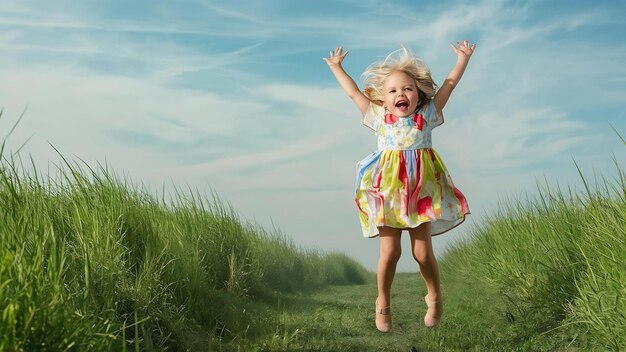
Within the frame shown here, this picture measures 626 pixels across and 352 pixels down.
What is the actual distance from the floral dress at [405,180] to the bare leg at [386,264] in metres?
0.12

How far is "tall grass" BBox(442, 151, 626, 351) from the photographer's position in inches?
186

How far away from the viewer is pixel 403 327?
20.7ft

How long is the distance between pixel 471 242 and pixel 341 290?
2.46 meters

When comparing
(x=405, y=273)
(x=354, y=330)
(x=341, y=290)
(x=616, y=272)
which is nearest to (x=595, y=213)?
(x=616, y=272)

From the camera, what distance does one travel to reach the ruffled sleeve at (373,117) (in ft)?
18.5

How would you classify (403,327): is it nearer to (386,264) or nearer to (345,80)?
(386,264)

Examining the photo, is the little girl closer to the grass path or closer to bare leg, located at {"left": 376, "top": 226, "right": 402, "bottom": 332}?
bare leg, located at {"left": 376, "top": 226, "right": 402, "bottom": 332}

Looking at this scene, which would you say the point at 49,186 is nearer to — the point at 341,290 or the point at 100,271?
the point at 100,271

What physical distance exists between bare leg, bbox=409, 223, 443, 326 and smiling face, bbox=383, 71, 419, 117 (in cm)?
95

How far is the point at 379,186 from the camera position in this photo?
17.9 ft

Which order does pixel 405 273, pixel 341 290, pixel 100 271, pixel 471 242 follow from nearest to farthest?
1. pixel 100 271
2. pixel 471 242
3. pixel 341 290
4. pixel 405 273

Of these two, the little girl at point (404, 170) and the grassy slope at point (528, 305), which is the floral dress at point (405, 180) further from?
the grassy slope at point (528, 305)

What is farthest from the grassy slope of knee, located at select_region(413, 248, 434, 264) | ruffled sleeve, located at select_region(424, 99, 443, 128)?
ruffled sleeve, located at select_region(424, 99, 443, 128)

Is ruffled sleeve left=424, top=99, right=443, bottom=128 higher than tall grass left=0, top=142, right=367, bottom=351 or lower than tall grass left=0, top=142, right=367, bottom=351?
higher
